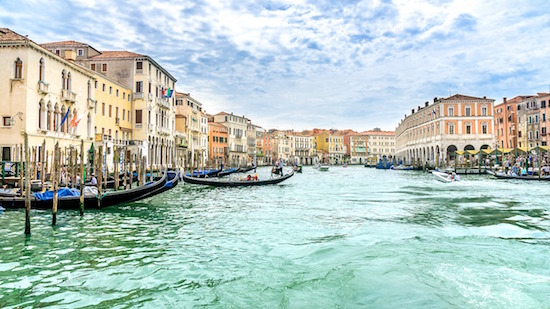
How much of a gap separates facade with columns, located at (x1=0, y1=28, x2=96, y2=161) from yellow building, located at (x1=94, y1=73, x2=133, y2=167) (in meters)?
3.21

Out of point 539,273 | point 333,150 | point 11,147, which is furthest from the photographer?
point 333,150

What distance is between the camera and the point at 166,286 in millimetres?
4426

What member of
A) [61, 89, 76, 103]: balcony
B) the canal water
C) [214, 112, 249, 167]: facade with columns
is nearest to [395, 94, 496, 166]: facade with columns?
[214, 112, 249, 167]: facade with columns

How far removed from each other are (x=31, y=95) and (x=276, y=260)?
1438cm

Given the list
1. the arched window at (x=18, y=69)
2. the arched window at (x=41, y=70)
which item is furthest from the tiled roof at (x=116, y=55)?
the arched window at (x=18, y=69)

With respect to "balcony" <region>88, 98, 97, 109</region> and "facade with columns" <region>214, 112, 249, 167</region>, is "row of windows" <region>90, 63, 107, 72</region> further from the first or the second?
"facade with columns" <region>214, 112, 249, 167</region>

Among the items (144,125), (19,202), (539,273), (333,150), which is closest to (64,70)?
(144,125)

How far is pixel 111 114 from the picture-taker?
77.5 feet

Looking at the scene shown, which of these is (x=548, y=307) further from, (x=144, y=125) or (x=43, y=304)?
(x=144, y=125)

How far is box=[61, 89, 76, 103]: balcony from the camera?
17.8 m

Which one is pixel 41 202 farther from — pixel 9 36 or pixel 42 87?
pixel 9 36

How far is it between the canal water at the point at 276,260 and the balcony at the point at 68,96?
10262 millimetres

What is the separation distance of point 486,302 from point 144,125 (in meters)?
25.5

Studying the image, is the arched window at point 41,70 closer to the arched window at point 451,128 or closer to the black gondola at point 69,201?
the black gondola at point 69,201
